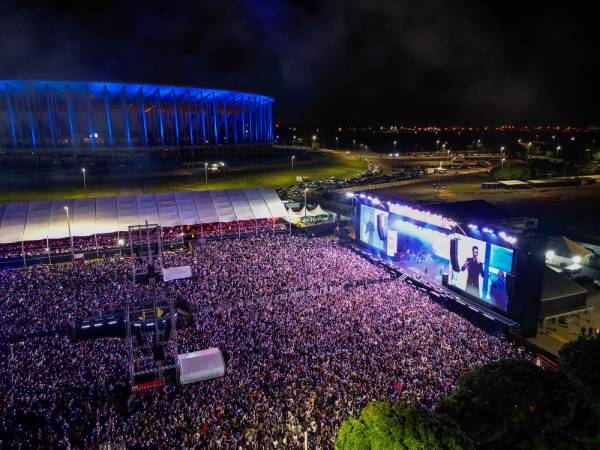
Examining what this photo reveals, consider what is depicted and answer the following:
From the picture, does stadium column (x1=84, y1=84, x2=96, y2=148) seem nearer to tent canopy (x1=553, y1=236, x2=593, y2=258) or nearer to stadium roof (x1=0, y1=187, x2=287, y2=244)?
stadium roof (x1=0, y1=187, x2=287, y2=244)

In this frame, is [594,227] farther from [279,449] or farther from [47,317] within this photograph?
[47,317]

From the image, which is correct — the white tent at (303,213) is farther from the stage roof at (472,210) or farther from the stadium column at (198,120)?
the stadium column at (198,120)

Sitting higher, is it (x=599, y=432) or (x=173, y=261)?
(x=599, y=432)

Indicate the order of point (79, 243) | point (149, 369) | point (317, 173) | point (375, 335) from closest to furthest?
1. point (149, 369)
2. point (375, 335)
3. point (79, 243)
4. point (317, 173)

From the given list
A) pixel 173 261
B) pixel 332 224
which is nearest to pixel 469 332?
pixel 173 261

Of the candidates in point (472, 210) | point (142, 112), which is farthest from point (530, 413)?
point (142, 112)

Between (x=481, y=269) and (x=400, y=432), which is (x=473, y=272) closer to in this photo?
(x=481, y=269)
